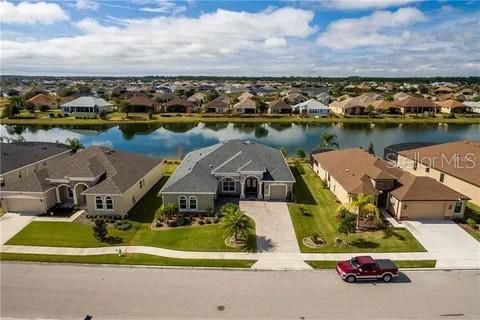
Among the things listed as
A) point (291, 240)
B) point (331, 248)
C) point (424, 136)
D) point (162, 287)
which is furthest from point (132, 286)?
point (424, 136)

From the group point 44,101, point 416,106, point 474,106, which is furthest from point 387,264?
point 44,101

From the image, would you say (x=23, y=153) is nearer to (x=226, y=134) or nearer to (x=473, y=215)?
(x=226, y=134)

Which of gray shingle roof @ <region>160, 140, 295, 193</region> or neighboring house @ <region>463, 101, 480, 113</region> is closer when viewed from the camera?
gray shingle roof @ <region>160, 140, 295, 193</region>

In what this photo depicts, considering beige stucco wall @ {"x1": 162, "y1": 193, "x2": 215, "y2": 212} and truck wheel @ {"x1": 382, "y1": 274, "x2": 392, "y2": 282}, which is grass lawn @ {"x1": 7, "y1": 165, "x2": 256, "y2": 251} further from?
truck wheel @ {"x1": 382, "y1": 274, "x2": 392, "y2": 282}

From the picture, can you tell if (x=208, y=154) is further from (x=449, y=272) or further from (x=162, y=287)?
(x=449, y=272)

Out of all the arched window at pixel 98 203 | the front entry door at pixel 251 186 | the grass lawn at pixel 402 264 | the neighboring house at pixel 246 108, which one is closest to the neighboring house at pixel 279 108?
the neighboring house at pixel 246 108

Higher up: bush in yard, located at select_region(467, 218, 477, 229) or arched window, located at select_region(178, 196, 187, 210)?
arched window, located at select_region(178, 196, 187, 210)

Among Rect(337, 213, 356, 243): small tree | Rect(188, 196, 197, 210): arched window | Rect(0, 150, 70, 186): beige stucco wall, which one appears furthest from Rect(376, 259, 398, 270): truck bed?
Rect(0, 150, 70, 186): beige stucco wall
